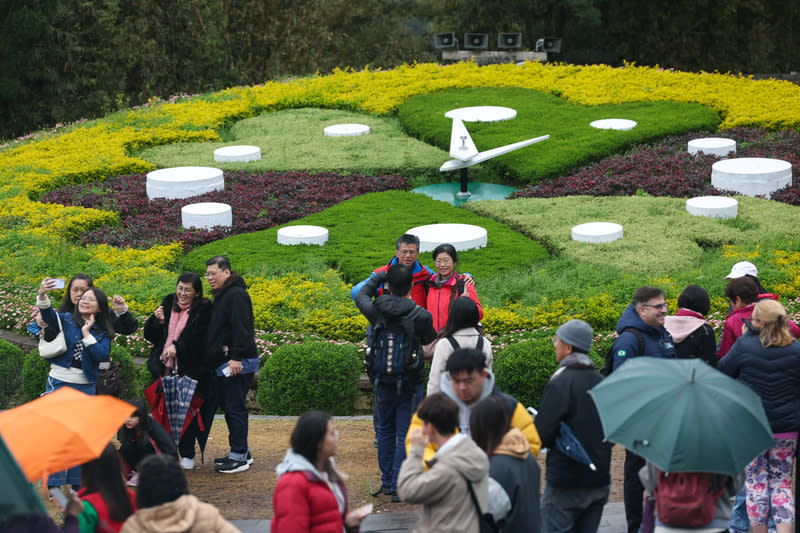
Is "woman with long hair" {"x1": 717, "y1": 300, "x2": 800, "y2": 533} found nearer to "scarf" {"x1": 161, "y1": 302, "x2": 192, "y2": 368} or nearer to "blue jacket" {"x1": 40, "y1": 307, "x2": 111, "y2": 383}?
"scarf" {"x1": 161, "y1": 302, "x2": 192, "y2": 368}

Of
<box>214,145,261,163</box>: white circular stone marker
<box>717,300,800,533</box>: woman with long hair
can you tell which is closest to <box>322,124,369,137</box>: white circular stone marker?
<box>214,145,261,163</box>: white circular stone marker

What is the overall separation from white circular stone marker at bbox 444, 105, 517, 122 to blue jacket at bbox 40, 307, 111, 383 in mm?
13929

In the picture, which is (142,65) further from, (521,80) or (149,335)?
(149,335)

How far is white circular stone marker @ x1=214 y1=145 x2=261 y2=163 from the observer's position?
18672mm

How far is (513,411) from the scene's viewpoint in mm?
5215

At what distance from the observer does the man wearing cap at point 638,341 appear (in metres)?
6.39

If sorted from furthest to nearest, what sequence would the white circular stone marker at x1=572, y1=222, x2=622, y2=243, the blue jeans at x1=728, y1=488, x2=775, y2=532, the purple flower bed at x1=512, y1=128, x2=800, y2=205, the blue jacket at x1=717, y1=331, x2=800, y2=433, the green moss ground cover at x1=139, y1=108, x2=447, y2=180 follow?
the green moss ground cover at x1=139, y1=108, x2=447, y2=180
the purple flower bed at x1=512, y1=128, x2=800, y2=205
the white circular stone marker at x1=572, y1=222, x2=622, y2=243
the blue jeans at x1=728, y1=488, x2=775, y2=532
the blue jacket at x1=717, y1=331, x2=800, y2=433

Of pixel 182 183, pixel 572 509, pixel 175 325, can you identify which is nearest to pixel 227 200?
pixel 182 183

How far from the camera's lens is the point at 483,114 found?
21.1 meters

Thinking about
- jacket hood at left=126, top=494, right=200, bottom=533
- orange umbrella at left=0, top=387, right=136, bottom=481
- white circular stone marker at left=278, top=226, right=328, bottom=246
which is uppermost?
orange umbrella at left=0, top=387, right=136, bottom=481

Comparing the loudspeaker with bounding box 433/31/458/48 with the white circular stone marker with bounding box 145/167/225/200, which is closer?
the white circular stone marker with bounding box 145/167/225/200

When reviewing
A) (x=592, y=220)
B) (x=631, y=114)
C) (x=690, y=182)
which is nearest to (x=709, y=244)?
(x=592, y=220)

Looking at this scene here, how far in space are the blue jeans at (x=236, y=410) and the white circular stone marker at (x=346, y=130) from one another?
12.9 metres

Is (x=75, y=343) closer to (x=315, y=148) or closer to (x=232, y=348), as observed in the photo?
(x=232, y=348)
